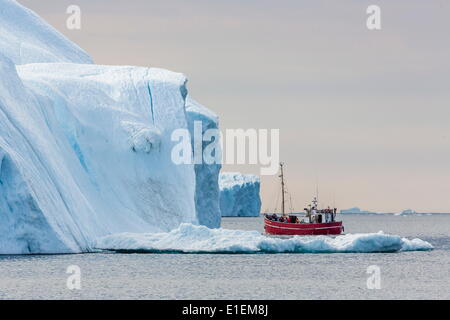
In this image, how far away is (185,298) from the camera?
26266 millimetres

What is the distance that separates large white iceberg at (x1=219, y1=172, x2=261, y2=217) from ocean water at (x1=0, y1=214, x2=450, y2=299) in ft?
241

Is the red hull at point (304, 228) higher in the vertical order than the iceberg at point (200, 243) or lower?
lower

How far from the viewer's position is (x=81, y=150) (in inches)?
1670

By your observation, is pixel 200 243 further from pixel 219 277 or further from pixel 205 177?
pixel 205 177

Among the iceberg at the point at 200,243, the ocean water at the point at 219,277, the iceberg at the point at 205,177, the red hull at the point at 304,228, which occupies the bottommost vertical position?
the red hull at the point at 304,228

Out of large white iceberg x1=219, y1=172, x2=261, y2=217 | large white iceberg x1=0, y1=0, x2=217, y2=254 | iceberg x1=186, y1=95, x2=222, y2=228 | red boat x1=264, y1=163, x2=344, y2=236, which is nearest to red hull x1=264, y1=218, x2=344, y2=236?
red boat x1=264, y1=163, x2=344, y2=236

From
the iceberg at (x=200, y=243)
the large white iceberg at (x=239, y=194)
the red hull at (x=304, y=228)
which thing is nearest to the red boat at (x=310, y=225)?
the red hull at (x=304, y=228)

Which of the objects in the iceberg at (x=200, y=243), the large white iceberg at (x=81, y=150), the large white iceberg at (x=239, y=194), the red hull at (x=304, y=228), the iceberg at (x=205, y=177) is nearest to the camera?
the large white iceberg at (x=81, y=150)

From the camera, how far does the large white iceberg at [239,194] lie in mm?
112562

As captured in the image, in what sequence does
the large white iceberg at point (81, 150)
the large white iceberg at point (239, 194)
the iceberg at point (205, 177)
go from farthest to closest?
1. the large white iceberg at point (239, 194)
2. the iceberg at point (205, 177)
3. the large white iceberg at point (81, 150)

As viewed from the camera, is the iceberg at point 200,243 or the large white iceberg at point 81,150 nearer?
the large white iceberg at point 81,150

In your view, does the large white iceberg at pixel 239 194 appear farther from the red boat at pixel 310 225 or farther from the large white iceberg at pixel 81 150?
the large white iceberg at pixel 81 150

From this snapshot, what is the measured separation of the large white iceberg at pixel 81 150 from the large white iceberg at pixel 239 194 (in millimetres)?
58423
